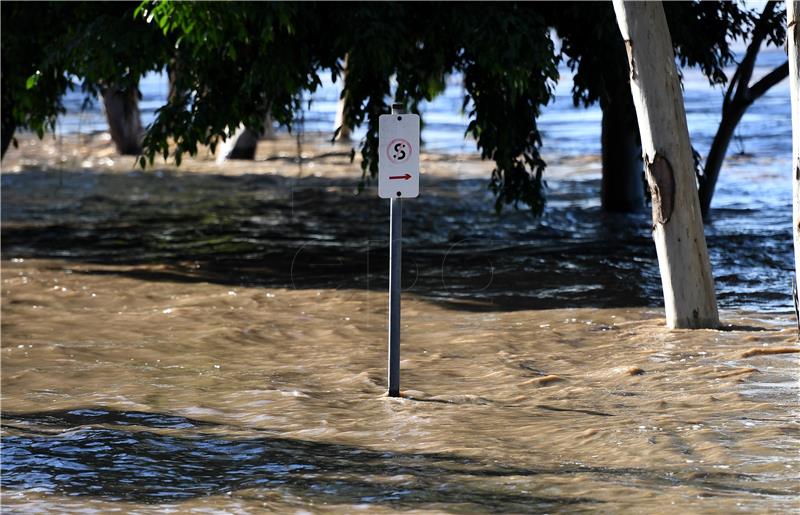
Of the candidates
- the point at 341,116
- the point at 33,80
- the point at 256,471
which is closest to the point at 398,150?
the point at 256,471

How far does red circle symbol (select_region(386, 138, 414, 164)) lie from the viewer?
7.43 meters

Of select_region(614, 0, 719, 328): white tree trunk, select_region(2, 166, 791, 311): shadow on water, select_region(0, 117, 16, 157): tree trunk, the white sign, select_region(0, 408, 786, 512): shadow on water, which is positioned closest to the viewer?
select_region(0, 408, 786, 512): shadow on water

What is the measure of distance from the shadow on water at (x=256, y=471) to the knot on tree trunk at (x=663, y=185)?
12.3ft

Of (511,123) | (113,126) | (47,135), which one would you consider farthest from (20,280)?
(47,135)

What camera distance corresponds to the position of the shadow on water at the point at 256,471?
5.83 metres

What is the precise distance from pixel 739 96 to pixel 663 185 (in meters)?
5.88

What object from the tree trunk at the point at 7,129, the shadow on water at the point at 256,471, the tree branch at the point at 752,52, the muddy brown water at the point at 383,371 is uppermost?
the tree branch at the point at 752,52

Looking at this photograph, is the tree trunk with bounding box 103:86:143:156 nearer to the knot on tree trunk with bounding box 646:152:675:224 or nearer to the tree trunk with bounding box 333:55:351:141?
the tree trunk with bounding box 333:55:351:141

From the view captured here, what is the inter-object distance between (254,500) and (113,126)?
2113cm

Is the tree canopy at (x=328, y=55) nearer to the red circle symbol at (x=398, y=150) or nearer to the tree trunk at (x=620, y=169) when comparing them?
the tree trunk at (x=620, y=169)

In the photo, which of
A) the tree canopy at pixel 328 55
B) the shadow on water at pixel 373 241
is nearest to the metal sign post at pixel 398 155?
the tree canopy at pixel 328 55

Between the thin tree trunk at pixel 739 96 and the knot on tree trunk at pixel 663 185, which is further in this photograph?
the thin tree trunk at pixel 739 96

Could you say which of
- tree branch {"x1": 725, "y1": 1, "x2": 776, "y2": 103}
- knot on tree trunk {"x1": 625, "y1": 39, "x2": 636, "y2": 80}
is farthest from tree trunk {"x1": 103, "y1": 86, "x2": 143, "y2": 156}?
knot on tree trunk {"x1": 625, "y1": 39, "x2": 636, "y2": 80}

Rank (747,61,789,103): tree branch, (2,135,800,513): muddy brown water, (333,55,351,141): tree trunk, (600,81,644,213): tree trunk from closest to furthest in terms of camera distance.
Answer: (2,135,800,513): muddy brown water
(333,55,351,141): tree trunk
(747,61,789,103): tree branch
(600,81,644,213): tree trunk
